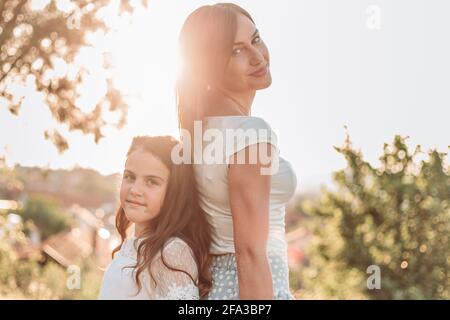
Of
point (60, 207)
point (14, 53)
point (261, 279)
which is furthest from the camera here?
point (60, 207)

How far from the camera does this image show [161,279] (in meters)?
2.11

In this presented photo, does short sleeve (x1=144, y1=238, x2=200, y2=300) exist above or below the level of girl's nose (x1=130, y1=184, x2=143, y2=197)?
below

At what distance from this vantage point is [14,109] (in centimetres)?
702

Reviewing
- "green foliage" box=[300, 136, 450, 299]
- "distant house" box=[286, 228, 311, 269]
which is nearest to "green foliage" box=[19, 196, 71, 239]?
"distant house" box=[286, 228, 311, 269]

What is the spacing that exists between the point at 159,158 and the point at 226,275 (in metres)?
0.46

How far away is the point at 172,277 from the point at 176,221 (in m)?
0.18

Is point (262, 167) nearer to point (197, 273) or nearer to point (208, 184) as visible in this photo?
point (208, 184)

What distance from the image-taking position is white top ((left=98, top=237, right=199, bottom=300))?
2.10m

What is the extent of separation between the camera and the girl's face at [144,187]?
2.19 metres

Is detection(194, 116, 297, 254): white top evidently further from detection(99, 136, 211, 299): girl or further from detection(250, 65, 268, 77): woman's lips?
detection(250, 65, 268, 77): woman's lips

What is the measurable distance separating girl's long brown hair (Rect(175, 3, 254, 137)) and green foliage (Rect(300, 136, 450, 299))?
1183 cm

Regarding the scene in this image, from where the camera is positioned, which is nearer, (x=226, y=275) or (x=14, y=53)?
(x=226, y=275)

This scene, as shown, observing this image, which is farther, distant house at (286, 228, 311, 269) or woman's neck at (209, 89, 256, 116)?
distant house at (286, 228, 311, 269)

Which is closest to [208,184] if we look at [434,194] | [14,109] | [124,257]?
[124,257]
